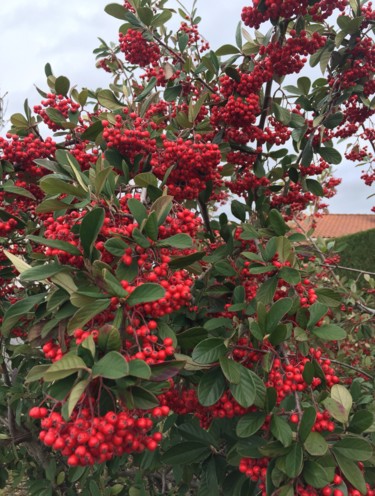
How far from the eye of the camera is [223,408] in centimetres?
201

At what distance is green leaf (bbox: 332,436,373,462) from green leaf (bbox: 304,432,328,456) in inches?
4.3

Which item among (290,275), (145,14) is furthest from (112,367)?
(145,14)

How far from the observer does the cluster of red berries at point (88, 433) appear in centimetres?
143

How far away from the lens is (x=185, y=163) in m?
2.64

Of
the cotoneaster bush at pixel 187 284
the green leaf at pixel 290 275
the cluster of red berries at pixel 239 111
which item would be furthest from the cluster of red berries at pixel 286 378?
the cluster of red berries at pixel 239 111

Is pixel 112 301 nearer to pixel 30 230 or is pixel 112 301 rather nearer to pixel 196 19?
pixel 30 230

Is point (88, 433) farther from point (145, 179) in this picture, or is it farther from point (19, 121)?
point (19, 121)

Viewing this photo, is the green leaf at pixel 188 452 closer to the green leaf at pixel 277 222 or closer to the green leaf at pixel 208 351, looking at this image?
the green leaf at pixel 208 351

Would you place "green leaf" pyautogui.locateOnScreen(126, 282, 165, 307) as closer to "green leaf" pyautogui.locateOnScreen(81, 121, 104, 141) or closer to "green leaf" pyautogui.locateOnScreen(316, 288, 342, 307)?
"green leaf" pyautogui.locateOnScreen(316, 288, 342, 307)

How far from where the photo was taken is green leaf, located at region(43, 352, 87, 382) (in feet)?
4.45

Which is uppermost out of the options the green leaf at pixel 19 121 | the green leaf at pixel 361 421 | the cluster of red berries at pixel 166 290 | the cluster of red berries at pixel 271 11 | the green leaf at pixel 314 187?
the cluster of red berries at pixel 271 11

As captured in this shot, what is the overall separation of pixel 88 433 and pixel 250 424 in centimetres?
76

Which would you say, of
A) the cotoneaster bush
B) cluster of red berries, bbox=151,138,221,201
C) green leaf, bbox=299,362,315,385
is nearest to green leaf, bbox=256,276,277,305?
the cotoneaster bush

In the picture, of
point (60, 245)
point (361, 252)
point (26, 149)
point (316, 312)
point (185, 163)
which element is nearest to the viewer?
point (60, 245)
